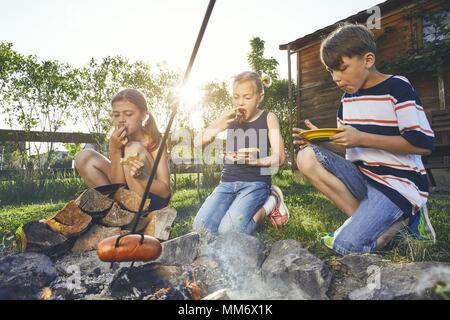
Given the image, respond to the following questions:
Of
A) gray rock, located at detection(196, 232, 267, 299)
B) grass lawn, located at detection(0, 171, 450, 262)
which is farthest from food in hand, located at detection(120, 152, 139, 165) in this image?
gray rock, located at detection(196, 232, 267, 299)

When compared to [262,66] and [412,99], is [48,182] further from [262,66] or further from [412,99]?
[262,66]

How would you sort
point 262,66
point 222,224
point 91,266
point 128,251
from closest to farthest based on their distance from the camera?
1. point 128,251
2. point 91,266
3. point 222,224
4. point 262,66

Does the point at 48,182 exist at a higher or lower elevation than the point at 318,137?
lower

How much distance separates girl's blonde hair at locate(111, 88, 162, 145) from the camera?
247cm

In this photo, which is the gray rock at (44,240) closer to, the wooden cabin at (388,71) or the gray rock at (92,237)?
the gray rock at (92,237)

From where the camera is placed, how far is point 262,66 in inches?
497

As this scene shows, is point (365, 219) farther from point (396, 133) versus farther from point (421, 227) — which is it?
point (396, 133)

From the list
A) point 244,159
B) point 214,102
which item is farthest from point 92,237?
point 214,102

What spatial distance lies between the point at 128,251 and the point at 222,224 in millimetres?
920

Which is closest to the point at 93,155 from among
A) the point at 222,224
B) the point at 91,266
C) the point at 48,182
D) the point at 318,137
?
the point at 91,266

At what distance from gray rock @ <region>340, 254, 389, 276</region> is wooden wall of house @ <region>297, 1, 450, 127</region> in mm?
4418

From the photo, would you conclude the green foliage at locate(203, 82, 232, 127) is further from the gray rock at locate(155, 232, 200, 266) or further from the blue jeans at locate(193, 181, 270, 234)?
the gray rock at locate(155, 232, 200, 266)

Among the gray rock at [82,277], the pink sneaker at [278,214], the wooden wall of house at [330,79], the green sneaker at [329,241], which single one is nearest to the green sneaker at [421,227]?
the green sneaker at [329,241]
